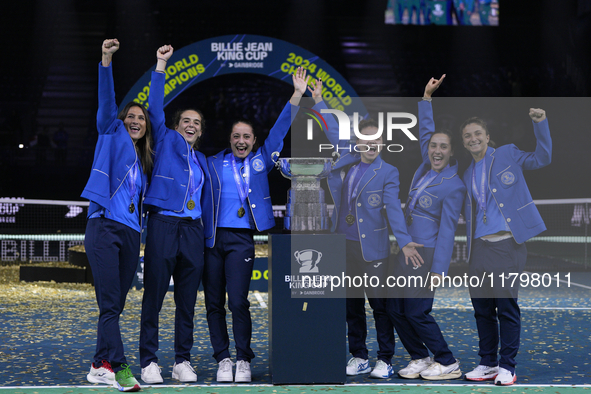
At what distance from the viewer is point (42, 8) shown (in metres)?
16.3

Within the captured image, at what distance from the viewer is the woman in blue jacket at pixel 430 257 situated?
4.22 metres

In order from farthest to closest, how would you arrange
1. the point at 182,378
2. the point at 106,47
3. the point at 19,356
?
the point at 19,356, the point at 182,378, the point at 106,47

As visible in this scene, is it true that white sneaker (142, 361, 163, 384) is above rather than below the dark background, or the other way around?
below

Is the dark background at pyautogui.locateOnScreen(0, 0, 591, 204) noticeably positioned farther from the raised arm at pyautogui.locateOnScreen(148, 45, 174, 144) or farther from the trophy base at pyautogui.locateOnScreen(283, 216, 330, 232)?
the trophy base at pyautogui.locateOnScreen(283, 216, 330, 232)

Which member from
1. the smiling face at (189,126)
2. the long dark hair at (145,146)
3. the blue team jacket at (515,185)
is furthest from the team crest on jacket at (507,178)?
the long dark hair at (145,146)

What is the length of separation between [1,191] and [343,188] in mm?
10079

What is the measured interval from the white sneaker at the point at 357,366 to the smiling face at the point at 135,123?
2.01 metres

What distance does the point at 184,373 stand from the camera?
13.5ft

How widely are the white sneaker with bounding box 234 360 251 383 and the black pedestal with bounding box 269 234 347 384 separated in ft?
0.61

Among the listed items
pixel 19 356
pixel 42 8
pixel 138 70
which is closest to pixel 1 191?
pixel 138 70

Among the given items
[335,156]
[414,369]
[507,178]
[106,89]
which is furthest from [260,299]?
[106,89]

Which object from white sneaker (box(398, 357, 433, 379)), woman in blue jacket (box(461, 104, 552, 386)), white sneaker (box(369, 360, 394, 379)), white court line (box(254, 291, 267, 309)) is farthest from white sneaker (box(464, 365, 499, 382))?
white court line (box(254, 291, 267, 309))

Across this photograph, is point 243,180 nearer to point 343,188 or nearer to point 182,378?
point 343,188

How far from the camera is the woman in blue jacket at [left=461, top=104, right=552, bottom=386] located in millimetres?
4035
